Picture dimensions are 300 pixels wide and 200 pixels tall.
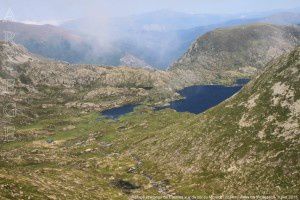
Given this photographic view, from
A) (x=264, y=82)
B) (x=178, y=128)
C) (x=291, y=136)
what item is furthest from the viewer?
(x=178, y=128)

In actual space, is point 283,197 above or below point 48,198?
below

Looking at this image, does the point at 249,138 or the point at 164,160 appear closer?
the point at 249,138

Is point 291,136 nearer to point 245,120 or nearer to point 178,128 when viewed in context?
point 245,120

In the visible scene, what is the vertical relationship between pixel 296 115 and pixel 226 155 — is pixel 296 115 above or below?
above

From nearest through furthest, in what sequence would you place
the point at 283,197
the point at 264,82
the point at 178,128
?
the point at 283,197 < the point at 264,82 < the point at 178,128

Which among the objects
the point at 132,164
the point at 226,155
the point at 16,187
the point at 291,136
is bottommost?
the point at 132,164

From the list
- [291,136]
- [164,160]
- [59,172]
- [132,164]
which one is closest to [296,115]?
[291,136]

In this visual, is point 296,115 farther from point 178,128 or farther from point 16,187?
point 16,187

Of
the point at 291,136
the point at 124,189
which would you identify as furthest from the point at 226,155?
the point at 124,189

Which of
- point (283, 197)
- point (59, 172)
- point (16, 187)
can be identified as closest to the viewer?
point (16, 187)

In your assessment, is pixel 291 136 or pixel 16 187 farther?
pixel 291 136
